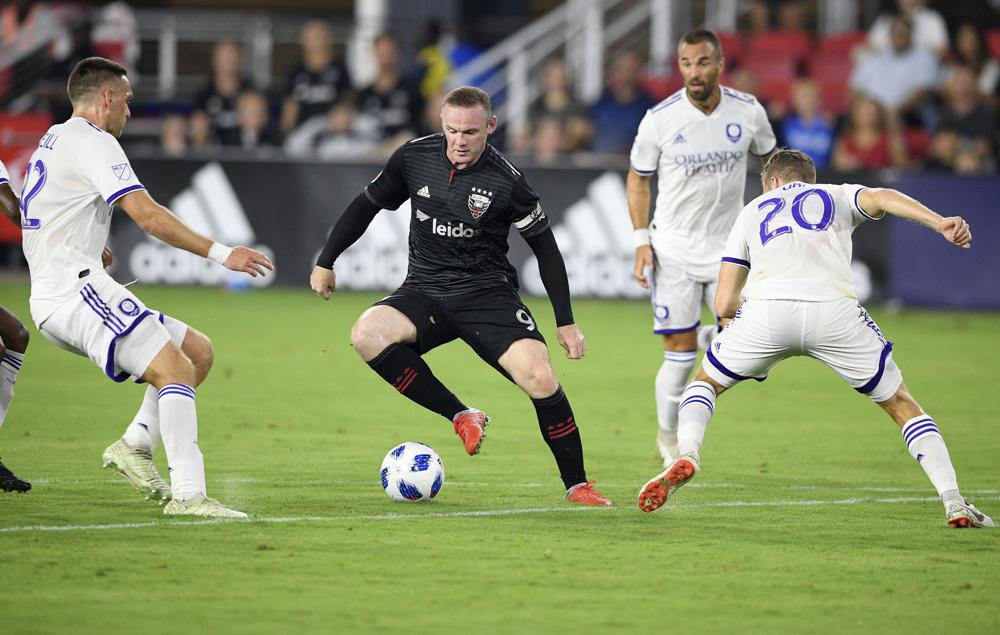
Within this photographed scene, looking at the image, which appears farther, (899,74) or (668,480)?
(899,74)

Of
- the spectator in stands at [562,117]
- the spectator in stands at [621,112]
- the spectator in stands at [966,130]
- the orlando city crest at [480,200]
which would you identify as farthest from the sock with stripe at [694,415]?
the spectator in stands at [562,117]

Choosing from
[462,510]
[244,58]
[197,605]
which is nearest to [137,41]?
[244,58]

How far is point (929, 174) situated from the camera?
58.7 ft

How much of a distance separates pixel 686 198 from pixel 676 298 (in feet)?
1.99

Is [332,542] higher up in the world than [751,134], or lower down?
lower down

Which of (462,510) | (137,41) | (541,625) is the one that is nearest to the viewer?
(541,625)

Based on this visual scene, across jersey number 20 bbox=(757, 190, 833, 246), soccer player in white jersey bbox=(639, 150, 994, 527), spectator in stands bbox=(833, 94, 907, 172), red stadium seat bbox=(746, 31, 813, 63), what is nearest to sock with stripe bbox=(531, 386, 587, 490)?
soccer player in white jersey bbox=(639, 150, 994, 527)

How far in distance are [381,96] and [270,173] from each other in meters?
2.18

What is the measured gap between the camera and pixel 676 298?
9188mm

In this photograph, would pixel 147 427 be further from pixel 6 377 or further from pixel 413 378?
pixel 413 378

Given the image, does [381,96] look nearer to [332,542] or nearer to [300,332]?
[300,332]

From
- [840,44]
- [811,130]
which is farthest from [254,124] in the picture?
[840,44]

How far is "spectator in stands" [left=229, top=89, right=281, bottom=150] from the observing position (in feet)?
65.8

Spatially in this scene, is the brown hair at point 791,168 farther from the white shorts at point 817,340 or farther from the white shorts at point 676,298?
the white shorts at point 676,298
